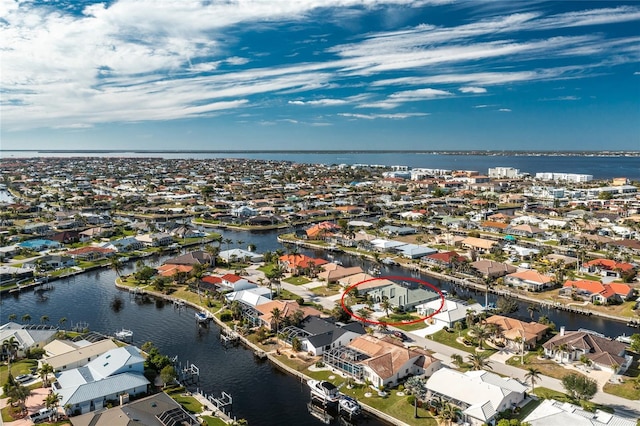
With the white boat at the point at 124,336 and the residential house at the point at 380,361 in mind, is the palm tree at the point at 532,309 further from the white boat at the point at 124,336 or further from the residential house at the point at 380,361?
the white boat at the point at 124,336

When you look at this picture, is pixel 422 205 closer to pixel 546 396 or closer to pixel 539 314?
pixel 539 314

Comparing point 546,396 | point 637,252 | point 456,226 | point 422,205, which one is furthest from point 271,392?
point 422,205

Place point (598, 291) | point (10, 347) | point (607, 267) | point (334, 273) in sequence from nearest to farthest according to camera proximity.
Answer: point (10, 347)
point (598, 291)
point (334, 273)
point (607, 267)

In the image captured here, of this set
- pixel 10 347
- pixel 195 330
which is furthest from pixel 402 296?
pixel 10 347

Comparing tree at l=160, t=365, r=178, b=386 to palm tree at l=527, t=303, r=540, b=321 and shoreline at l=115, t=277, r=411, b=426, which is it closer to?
shoreline at l=115, t=277, r=411, b=426

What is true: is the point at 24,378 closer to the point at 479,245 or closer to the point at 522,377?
the point at 522,377

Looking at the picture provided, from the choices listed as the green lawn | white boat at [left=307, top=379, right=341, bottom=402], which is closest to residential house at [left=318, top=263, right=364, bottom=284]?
white boat at [left=307, top=379, right=341, bottom=402]
